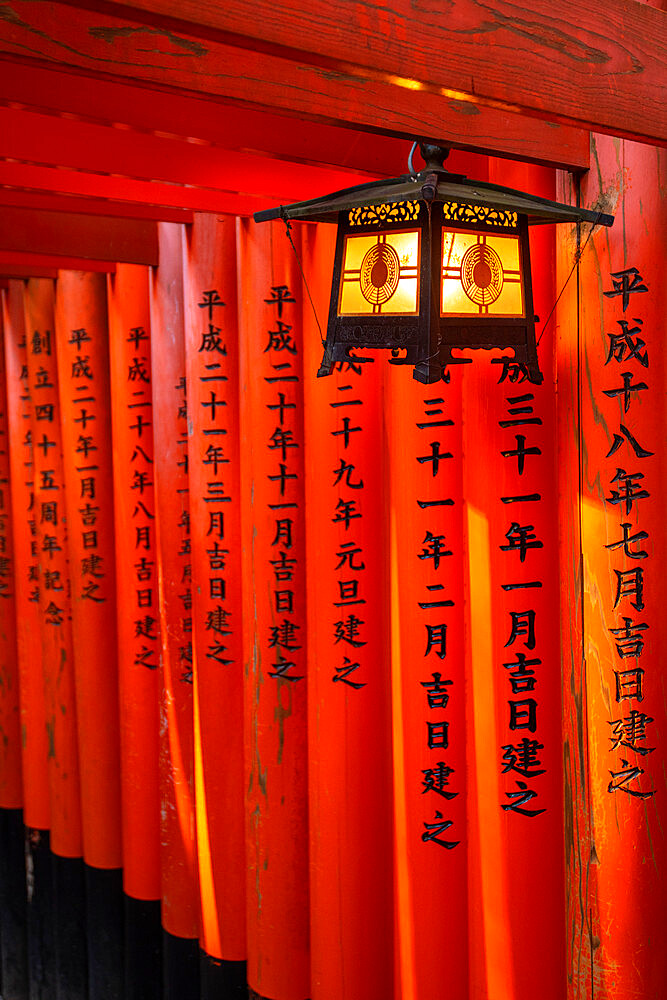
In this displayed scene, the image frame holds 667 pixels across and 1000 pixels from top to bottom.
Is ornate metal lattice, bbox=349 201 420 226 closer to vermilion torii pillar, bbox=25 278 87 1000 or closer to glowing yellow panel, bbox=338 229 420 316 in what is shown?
glowing yellow panel, bbox=338 229 420 316

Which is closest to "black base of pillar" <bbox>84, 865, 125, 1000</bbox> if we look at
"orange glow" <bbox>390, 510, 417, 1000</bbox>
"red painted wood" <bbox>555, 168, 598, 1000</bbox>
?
"orange glow" <bbox>390, 510, 417, 1000</bbox>

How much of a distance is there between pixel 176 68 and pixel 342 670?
2630mm

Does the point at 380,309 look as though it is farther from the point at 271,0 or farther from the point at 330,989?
the point at 330,989

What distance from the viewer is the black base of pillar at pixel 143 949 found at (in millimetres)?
5812

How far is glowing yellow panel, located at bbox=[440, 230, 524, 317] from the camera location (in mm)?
2734

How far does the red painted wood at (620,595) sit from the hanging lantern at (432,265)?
13.6 inches

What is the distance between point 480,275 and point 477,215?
17 centimetres

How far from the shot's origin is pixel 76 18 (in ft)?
6.86

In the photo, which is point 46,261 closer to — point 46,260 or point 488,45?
point 46,260

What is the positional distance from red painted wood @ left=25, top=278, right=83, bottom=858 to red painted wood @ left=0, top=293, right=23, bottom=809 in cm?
82

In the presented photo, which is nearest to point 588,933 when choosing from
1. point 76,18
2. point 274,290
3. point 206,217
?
point 274,290

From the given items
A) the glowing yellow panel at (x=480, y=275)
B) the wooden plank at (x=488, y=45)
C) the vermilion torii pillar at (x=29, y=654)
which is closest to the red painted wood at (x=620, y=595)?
the glowing yellow panel at (x=480, y=275)

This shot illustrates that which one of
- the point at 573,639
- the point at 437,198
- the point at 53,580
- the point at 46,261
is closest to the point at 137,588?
the point at 53,580

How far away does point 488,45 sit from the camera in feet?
7.57
